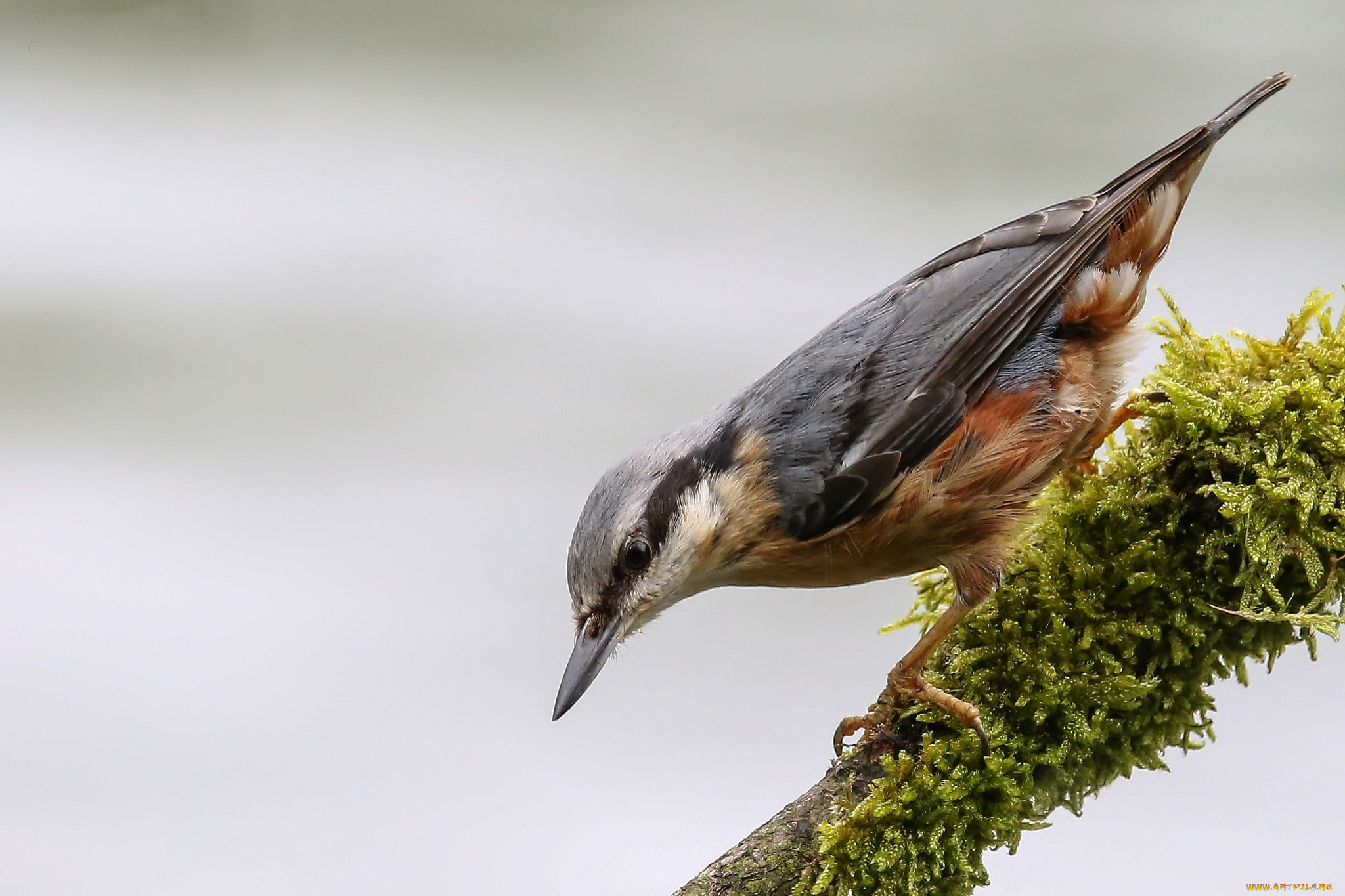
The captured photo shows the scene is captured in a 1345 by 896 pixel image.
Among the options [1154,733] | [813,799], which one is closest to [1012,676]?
[1154,733]

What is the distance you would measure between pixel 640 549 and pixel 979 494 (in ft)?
2.40

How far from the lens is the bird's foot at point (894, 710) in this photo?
76.9 inches

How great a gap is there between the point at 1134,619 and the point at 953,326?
0.70 m

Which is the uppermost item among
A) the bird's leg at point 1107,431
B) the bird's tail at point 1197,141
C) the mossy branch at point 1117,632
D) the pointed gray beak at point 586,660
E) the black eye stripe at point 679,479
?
the bird's tail at point 1197,141

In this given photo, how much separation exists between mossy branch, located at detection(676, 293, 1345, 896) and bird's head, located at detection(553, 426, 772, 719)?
475 millimetres

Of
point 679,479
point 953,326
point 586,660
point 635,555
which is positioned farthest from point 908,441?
point 586,660

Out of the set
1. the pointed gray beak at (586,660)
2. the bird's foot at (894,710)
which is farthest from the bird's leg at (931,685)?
the pointed gray beak at (586,660)

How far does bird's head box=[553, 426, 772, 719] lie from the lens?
2.12 meters

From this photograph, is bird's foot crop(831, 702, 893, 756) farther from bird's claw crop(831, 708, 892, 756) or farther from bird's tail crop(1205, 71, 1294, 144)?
bird's tail crop(1205, 71, 1294, 144)

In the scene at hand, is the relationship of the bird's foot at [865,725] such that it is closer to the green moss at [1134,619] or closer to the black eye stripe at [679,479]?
the green moss at [1134,619]

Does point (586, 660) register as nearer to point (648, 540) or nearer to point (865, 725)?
point (648, 540)

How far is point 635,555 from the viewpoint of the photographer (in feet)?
6.94

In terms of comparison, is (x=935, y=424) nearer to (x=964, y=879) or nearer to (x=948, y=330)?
(x=948, y=330)

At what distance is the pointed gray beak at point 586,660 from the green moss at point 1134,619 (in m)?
0.54
